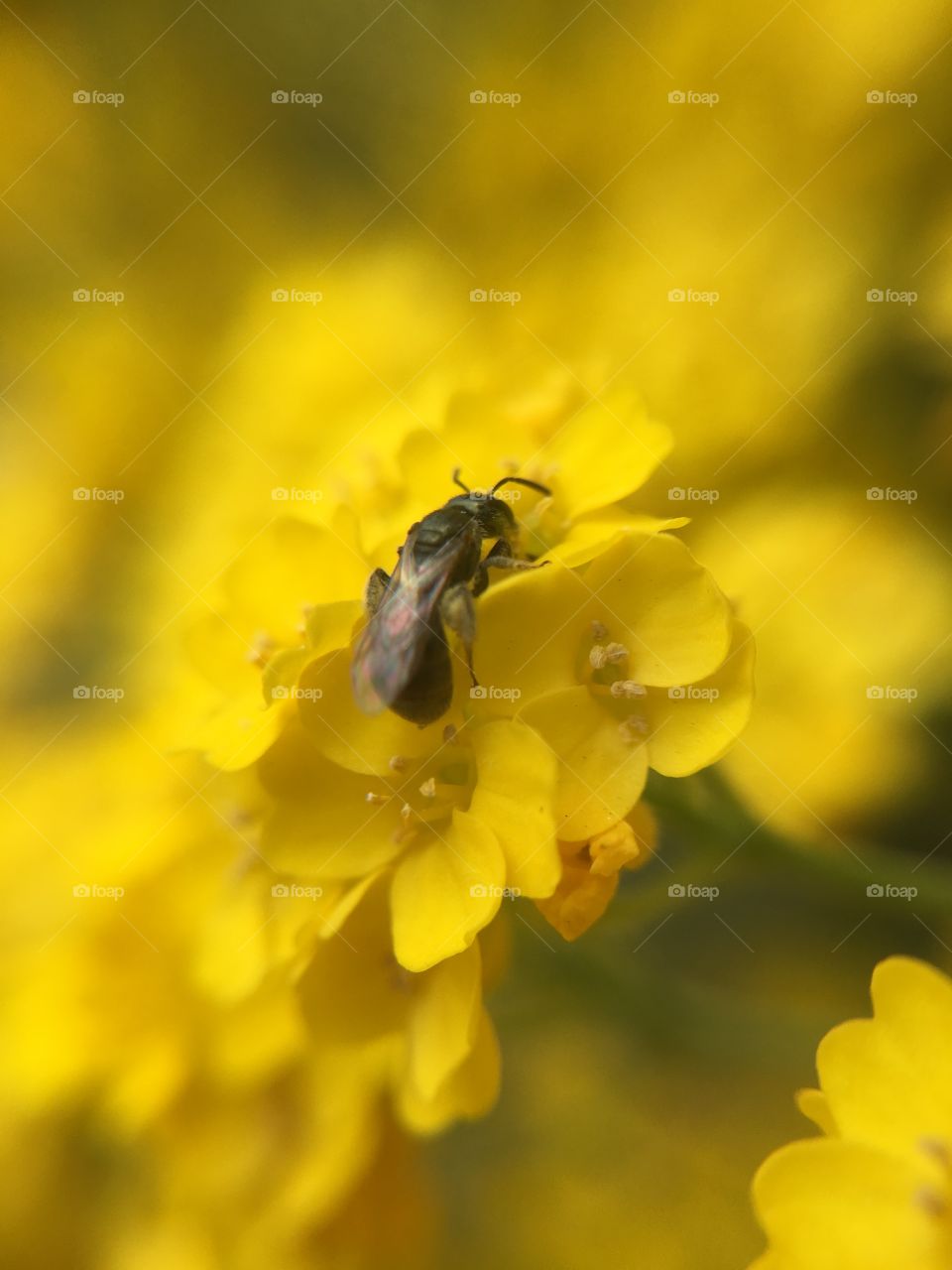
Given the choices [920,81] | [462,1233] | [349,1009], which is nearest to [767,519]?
[920,81]

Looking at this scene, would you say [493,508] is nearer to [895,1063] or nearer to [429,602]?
[429,602]

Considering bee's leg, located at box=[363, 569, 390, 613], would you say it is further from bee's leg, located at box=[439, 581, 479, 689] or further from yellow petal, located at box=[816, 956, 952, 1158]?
yellow petal, located at box=[816, 956, 952, 1158]

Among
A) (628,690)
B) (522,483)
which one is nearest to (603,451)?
(522,483)

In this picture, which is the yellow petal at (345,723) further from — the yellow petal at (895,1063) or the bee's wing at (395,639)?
the yellow petal at (895,1063)

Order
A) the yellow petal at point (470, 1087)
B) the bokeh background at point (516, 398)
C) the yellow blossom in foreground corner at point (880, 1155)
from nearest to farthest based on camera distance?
the yellow blossom in foreground corner at point (880, 1155) < the yellow petal at point (470, 1087) < the bokeh background at point (516, 398)

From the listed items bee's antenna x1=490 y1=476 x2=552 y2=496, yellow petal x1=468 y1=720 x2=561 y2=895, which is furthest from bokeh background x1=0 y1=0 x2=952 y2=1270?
yellow petal x1=468 y1=720 x2=561 y2=895

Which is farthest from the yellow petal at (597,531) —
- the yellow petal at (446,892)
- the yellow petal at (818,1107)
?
the yellow petal at (818,1107)

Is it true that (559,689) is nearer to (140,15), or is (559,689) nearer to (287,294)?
(287,294)
